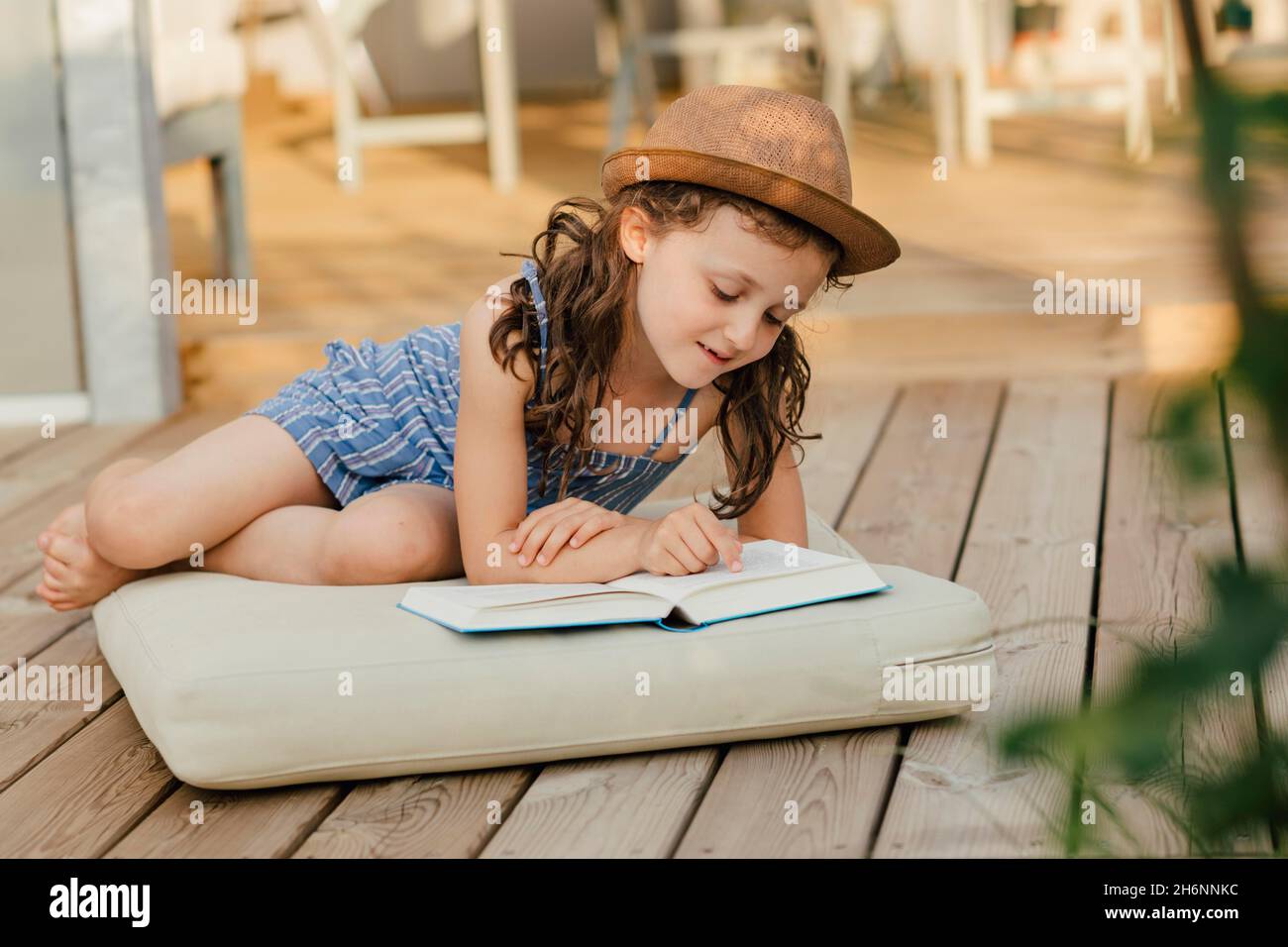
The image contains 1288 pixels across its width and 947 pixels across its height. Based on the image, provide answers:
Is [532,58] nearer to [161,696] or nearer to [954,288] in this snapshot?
[954,288]

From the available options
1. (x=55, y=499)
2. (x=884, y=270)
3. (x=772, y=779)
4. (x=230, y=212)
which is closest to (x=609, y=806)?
(x=772, y=779)


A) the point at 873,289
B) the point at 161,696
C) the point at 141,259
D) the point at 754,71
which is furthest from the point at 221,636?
the point at 754,71

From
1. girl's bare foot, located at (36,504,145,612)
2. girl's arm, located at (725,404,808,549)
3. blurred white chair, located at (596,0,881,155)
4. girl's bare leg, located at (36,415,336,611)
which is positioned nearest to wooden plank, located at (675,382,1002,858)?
girl's arm, located at (725,404,808,549)

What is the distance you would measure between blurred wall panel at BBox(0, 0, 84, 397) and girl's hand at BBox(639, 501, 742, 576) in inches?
85.1

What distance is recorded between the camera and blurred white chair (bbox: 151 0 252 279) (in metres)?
3.74

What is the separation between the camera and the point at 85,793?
5.91 feet

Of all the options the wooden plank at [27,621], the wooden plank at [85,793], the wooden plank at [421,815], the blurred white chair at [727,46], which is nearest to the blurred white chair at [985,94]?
the blurred white chair at [727,46]

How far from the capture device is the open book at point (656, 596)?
1.81 meters

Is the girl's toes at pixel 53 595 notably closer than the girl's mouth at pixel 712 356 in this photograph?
No

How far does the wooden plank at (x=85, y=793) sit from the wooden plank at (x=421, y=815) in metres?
0.23

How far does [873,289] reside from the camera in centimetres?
397

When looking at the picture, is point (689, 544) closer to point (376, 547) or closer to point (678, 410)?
point (678, 410)

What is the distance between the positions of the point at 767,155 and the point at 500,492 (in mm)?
535

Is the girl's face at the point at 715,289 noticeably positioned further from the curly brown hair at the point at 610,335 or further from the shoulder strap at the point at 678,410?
the shoulder strap at the point at 678,410
